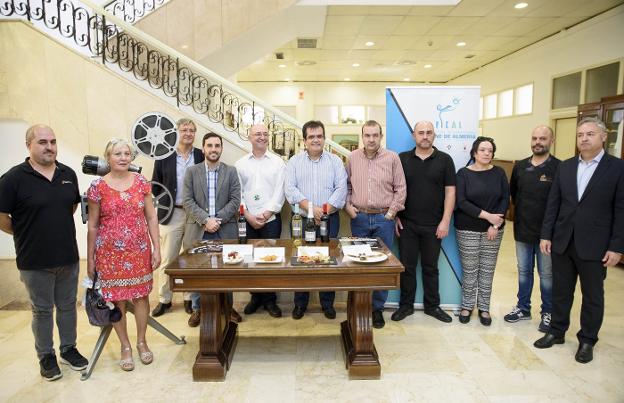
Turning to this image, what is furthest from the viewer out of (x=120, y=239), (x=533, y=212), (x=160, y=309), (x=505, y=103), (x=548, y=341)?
(x=505, y=103)

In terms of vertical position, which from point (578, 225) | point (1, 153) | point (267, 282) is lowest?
point (267, 282)

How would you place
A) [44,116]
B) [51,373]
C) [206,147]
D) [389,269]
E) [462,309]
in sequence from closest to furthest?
[389,269] → [51,373] → [206,147] → [462,309] → [44,116]

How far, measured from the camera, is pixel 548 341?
10.2ft

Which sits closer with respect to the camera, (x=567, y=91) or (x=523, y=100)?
(x=567, y=91)

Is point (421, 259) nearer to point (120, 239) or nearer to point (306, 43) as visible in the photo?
point (120, 239)

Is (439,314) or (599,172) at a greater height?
(599,172)

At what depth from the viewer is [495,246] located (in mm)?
3451

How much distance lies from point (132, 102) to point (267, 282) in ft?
9.27

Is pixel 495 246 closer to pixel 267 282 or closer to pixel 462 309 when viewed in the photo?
pixel 462 309

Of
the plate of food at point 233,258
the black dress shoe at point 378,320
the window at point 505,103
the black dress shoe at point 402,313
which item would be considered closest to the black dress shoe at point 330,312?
the black dress shoe at point 378,320

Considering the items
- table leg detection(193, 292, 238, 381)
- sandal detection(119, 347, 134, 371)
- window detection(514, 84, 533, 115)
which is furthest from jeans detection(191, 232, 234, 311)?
window detection(514, 84, 533, 115)

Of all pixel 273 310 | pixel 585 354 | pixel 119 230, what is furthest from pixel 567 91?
pixel 119 230

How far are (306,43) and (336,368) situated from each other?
7452 millimetres

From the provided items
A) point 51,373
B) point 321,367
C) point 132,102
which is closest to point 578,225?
point 321,367
